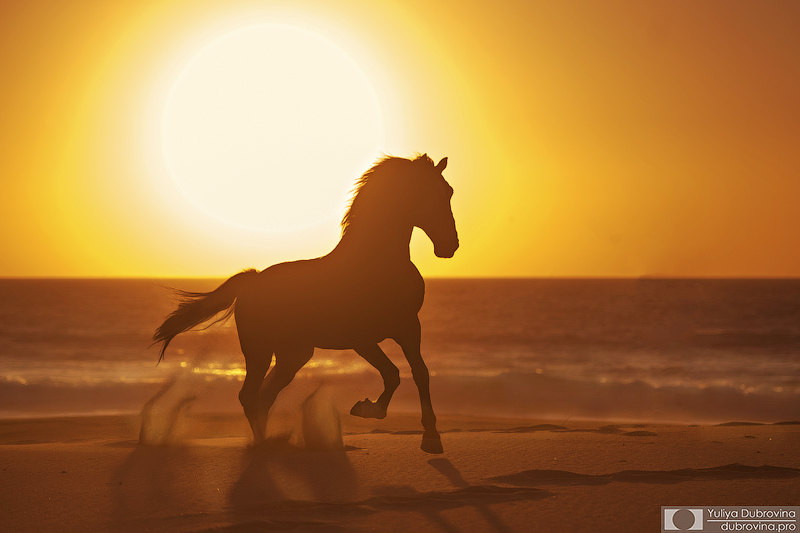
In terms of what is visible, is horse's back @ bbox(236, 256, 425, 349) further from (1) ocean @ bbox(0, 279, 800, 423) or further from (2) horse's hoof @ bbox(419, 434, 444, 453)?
(2) horse's hoof @ bbox(419, 434, 444, 453)

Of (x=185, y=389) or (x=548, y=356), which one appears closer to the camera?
(x=185, y=389)

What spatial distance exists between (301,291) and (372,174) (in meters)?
1.22

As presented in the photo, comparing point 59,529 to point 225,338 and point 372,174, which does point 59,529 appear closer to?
point 372,174

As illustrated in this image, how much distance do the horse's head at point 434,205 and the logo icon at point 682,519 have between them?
9.60ft

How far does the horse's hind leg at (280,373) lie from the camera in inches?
281

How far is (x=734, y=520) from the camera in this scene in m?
5.12

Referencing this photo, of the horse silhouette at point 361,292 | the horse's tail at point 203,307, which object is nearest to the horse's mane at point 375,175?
the horse silhouette at point 361,292

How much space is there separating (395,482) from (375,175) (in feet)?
8.79

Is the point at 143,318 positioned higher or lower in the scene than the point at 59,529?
higher

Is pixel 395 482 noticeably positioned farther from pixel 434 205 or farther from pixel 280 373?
pixel 434 205

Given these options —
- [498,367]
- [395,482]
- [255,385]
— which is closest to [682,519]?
[395,482]

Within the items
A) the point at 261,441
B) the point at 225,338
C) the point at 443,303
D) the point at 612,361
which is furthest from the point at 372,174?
the point at 443,303

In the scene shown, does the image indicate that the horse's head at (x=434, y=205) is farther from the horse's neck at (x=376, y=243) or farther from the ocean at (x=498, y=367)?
the ocean at (x=498, y=367)

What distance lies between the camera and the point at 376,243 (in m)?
7.09
